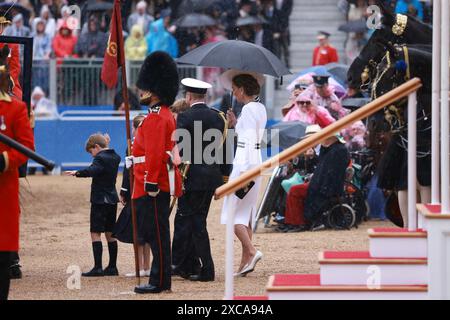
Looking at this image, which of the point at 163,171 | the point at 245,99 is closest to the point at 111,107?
the point at 245,99

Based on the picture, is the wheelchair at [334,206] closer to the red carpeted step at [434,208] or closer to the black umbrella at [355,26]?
the red carpeted step at [434,208]

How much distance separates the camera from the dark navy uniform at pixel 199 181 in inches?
442

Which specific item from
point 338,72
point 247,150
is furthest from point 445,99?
point 338,72

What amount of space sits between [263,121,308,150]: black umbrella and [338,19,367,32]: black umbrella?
949 centimetres

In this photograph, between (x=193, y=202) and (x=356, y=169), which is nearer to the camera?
(x=193, y=202)

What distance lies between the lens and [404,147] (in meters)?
10.4

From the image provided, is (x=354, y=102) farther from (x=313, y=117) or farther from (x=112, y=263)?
(x=112, y=263)

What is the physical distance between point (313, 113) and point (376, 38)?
5751 mm

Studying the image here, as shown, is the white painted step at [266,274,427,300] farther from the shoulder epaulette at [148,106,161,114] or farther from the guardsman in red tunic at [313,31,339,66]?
the guardsman in red tunic at [313,31,339,66]

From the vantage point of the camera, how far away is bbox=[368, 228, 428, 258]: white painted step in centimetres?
878

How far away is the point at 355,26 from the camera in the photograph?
25688mm

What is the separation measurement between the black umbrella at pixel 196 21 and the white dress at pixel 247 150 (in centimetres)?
1382

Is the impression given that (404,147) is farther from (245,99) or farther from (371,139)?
(371,139)
